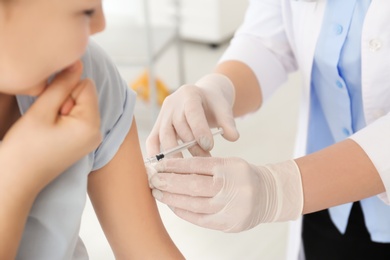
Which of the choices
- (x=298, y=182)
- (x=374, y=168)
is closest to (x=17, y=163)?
(x=298, y=182)

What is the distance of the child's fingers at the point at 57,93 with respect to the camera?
0.84 meters

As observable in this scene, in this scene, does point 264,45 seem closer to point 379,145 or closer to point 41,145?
point 379,145

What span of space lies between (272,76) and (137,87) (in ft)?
6.39

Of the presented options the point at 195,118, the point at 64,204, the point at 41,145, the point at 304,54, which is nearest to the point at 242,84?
the point at 304,54

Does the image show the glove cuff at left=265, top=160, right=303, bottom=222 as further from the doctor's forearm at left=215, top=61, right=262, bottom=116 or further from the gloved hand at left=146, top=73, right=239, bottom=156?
the doctor's forearm at left=215, top=61, right=262, bottom=116

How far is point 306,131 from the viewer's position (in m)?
1.78

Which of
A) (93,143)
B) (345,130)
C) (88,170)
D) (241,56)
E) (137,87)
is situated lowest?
(137,87)

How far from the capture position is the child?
760 mm

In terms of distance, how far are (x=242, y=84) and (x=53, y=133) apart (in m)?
0.94

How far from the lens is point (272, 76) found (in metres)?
1.75

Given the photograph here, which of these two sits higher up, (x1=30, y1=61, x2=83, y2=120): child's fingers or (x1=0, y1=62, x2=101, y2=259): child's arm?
(x1=30, y1=61, x2=83, y2=120): child's fingers

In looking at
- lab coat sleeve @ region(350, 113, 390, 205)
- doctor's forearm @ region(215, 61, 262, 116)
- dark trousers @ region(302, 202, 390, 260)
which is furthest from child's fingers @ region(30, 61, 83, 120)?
dark trousers @ region(302, 202, 390, 260)

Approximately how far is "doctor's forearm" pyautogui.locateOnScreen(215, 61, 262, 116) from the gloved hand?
86mm

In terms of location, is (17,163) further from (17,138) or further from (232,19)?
(232,19)
